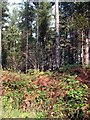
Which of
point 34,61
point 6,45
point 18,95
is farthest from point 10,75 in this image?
point 6,45

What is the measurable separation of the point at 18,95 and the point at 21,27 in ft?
136

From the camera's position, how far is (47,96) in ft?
28.8

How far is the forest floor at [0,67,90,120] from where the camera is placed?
8.09 m

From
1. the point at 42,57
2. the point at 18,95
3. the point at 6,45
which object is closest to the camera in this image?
the point at 18,95

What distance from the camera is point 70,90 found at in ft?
27.9

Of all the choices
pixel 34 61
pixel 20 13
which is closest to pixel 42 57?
pixel 34 61

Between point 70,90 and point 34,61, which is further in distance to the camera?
point 34,61

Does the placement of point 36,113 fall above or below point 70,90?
below

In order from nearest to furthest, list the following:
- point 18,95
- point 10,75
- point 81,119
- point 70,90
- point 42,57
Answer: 1. point 81,119
2. point 70,90
3. point 18,95
4. point 10,75
5. point 42,57

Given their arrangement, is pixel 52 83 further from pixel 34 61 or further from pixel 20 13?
pixel 20 13

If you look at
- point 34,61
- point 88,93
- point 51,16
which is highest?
point 51,16

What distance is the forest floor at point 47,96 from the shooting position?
318 inches

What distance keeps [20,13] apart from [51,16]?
26.0 feet

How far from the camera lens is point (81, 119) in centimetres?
791
